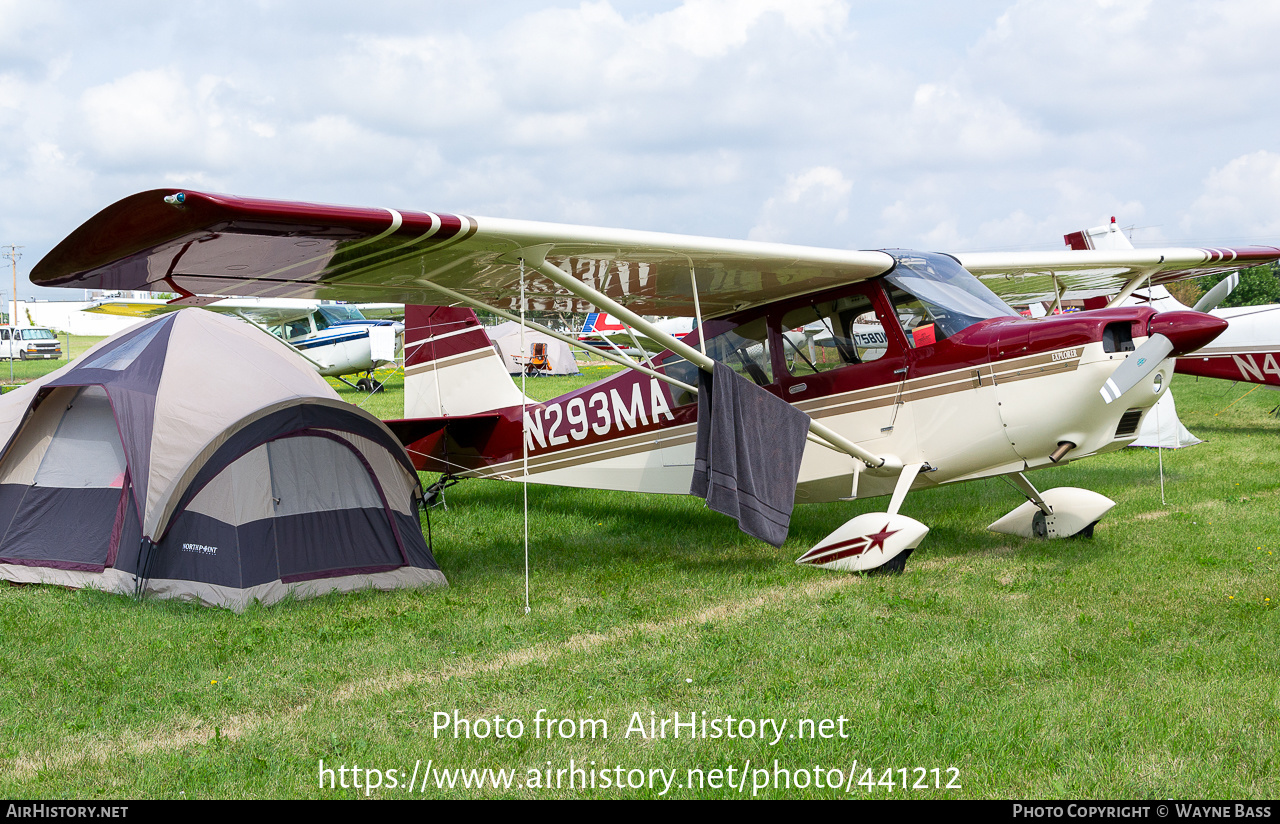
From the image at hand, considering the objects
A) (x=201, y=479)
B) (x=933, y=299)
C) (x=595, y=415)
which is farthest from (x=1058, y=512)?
(x=201, y=479)

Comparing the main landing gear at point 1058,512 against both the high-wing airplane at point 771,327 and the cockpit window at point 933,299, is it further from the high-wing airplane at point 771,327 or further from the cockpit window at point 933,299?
the cockpit window at point 933,299

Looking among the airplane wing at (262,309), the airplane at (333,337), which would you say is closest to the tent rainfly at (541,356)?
the airplane at (333,337)

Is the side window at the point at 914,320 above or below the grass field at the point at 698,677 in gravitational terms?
above

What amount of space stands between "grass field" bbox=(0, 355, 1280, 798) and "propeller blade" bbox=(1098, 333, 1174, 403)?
1.33m

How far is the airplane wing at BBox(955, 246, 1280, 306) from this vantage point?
941 cm

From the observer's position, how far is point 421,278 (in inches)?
261

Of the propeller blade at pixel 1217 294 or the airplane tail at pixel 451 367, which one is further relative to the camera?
the airplane tail at pixel 451 367

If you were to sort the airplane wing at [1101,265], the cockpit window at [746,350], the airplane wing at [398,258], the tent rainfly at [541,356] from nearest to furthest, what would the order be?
the airplane wing at [398,258], the cockpit window at [746,350], the airplane wing at [1101,265], the tent rainfly at [541,356]

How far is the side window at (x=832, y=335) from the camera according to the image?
7.57m

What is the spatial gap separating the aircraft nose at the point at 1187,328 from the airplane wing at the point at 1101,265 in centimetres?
280

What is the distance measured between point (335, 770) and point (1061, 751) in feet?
9.42

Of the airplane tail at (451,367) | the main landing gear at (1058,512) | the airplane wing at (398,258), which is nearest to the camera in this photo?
the airplane wing at (398,258)
